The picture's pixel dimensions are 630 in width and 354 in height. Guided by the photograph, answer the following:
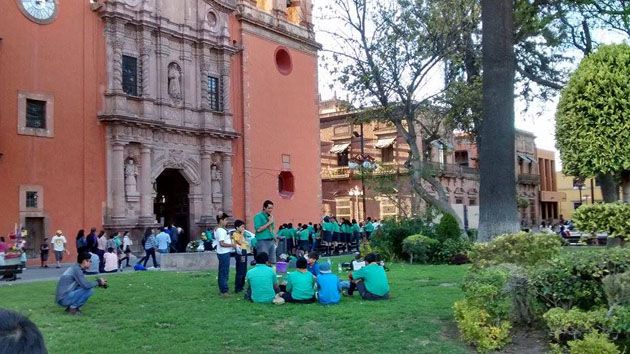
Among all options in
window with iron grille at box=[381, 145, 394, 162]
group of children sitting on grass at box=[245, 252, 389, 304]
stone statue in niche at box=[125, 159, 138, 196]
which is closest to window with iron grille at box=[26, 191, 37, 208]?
stone statue in niche at box=[125, 159, 138, 196]

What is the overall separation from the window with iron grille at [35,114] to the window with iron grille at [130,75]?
347 centimetres

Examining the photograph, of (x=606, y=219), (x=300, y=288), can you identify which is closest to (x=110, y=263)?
(x=300, y=288)

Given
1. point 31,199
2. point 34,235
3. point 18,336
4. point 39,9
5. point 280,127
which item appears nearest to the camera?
point 18,336

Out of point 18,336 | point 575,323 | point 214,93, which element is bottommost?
point 575,323

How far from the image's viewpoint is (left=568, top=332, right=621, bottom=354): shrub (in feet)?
19.5

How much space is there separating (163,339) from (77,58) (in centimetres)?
1749

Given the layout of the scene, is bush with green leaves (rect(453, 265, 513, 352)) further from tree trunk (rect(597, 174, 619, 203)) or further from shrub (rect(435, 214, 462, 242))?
shrub (rect(435, 214, 462, 242))

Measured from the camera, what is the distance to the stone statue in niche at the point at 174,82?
25.9 metres

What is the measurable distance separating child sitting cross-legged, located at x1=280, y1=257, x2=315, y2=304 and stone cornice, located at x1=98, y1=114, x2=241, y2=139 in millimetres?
15081

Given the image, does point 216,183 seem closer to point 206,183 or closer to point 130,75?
point 206,183

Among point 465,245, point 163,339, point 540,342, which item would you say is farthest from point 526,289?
point 465,245

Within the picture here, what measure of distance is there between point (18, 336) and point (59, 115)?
861 inches

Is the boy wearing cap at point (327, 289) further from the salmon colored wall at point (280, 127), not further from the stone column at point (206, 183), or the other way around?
the salmon colored wall at point (280, 127)

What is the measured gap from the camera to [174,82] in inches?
1025
